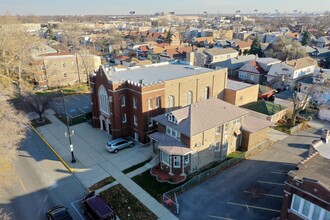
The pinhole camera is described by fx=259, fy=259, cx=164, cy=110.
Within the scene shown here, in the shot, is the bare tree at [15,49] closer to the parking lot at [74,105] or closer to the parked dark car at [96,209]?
the parking lot at [74,105]

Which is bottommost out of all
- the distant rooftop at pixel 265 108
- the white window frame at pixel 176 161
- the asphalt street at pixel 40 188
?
the asphalt street at pixel 40 188

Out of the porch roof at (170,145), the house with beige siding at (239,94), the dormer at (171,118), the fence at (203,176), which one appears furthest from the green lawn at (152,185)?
the house with beige siding at (239,94)

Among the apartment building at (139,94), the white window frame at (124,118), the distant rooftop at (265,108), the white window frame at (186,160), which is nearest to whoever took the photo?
the white window frame at (186,160)

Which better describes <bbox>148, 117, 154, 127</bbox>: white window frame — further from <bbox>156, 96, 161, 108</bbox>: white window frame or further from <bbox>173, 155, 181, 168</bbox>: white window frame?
<bbox>173, 155, 181, 168</bbox>: white window frame

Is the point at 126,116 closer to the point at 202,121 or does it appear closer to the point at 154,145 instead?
the point at 154,145

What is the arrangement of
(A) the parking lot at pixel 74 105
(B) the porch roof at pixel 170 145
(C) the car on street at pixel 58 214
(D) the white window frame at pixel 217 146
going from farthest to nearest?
(A) the parking lot at pixel 74 105 → (D) the white window frame at pixel 217 146 → (B) the porch roof at pixel 170 145 → (C) the car on street at pixel 58 214

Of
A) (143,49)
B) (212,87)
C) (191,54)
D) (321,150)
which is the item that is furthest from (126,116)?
(143,49)

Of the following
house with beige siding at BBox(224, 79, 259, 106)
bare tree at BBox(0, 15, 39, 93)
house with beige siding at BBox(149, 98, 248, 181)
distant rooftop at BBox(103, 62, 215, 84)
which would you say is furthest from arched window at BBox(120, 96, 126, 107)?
bare tree at BBox(0, 15, 39, 93)
